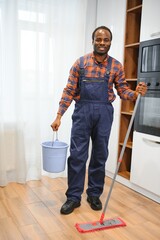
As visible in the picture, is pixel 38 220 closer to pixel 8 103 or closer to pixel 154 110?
pixel 8 103

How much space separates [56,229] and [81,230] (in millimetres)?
180

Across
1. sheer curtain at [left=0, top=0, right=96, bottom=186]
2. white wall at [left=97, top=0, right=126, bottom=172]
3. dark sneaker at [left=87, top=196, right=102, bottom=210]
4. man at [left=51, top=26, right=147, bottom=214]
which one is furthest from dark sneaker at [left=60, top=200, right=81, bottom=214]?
white wall at [left=97, top=0, right=126, bottom=172]

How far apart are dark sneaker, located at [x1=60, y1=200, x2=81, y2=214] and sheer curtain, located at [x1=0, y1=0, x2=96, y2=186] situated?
2.36ft

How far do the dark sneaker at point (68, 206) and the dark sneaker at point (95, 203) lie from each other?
13 centimetres

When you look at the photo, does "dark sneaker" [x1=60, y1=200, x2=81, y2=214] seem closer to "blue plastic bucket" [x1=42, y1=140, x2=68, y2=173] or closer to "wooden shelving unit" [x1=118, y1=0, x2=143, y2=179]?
"blue plastic bucket" [x1=42, y1=140, x2=68, y2=173]

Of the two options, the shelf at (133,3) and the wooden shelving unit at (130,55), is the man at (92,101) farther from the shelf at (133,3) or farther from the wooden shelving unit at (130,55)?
the shelf at (133,3)

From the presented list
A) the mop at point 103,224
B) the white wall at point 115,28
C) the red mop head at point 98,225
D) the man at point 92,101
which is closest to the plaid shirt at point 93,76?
the man at point 92,101

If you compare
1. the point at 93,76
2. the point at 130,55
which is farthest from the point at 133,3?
the point at 93,76

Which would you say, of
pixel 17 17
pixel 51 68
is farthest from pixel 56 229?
pixel 17 17

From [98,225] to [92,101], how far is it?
0.93m

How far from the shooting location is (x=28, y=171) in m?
2.82

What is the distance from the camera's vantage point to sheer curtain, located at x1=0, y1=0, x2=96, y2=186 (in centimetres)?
255

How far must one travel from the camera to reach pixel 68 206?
2.15m

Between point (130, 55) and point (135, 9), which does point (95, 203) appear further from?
point (135, 9)
